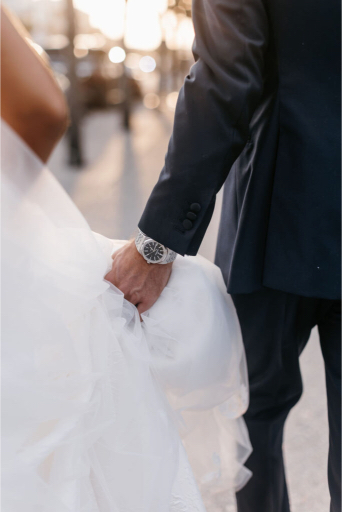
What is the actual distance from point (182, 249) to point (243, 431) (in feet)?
2.01

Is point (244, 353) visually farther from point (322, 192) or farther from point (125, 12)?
point (125, 12)

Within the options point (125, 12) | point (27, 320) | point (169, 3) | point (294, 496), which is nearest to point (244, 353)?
point (27, 320)

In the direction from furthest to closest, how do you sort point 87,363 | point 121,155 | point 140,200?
point 121,155
point 140,200
point 87,363

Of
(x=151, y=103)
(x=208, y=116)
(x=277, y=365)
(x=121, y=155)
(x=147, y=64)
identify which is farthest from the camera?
(x=147, y=64)

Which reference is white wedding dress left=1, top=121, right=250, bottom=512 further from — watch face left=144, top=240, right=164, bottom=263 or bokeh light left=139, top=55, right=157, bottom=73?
bokeh light left=139, top=55, right=157, bottom=73

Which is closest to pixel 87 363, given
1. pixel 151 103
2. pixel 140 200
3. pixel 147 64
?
pixel 140 200

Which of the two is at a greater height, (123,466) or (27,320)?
(27,320)

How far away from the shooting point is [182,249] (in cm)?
112

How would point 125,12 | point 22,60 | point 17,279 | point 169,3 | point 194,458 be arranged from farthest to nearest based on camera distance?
point 169,3
point 125,12
point 194,458
point 17,279
point 22,60

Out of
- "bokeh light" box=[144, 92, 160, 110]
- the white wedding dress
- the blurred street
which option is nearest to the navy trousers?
the white wedding dress

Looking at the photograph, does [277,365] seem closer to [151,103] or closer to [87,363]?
[87,363]

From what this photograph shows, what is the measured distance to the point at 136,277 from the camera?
114cm

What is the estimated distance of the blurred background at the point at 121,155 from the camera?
6.79 ft

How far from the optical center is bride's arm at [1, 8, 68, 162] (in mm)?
664
